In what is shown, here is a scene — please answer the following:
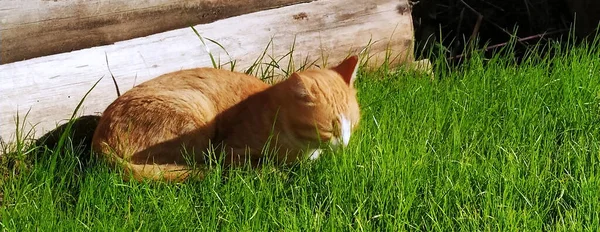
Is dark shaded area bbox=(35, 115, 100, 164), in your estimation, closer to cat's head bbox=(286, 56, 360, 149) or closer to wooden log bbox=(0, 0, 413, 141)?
wooden log bbox=(0, 0, 413, 141)

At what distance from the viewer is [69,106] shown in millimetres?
3398

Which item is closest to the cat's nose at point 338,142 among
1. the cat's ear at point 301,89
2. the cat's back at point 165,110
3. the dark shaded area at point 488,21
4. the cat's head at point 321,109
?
the cat's head at point 321,109

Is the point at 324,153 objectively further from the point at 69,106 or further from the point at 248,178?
the point at 69,106

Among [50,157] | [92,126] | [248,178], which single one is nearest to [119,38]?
[92,126]

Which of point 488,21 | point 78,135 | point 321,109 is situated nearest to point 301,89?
point 321,109

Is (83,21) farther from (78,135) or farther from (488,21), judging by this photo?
(488,21)

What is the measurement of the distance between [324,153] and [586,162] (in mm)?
953

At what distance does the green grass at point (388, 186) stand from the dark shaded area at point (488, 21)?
1.76m

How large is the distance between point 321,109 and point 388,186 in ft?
1.15

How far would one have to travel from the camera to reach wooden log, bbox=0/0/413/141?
130 inches

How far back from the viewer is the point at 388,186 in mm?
2906

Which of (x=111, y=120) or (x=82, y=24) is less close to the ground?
(x=82, y=24)

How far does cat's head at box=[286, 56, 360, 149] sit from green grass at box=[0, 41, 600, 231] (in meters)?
→ 0.09

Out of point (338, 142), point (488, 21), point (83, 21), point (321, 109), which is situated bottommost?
point (488, 21)
